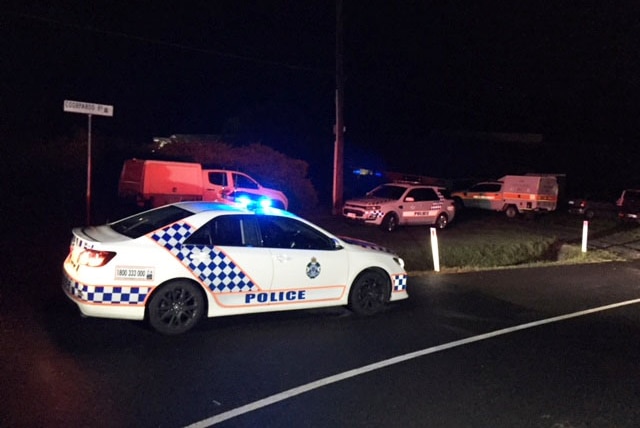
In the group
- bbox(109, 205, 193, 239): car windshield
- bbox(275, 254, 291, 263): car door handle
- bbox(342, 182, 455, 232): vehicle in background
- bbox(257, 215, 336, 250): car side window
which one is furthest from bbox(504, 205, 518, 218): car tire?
bbox(109, 205, 193, 239): car windshield

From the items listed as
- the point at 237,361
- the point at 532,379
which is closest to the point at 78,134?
the point at 237,361

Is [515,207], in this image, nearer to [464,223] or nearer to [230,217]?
[464,223]

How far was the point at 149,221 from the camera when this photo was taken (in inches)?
293

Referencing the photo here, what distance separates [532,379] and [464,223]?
58.9ft

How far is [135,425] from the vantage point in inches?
178

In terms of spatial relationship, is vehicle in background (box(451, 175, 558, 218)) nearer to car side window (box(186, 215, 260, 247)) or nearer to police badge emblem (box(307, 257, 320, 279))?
police badge emblem (box(307, 257, 320, 279))

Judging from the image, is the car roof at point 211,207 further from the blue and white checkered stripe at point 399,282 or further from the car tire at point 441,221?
the car tire at point 441,221

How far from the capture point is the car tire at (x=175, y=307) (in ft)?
22.1

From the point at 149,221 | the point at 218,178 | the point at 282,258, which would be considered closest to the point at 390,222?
the point at 218,178

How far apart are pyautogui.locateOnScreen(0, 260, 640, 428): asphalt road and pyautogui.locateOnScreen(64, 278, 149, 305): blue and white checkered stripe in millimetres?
439

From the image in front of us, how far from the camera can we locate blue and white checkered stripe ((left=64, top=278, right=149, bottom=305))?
21.2 feet

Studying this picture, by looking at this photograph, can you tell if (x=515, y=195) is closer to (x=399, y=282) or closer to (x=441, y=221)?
(x=441, y=221)

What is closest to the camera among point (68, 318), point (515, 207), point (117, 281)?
point (117, 281)

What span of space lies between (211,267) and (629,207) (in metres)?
22.0
